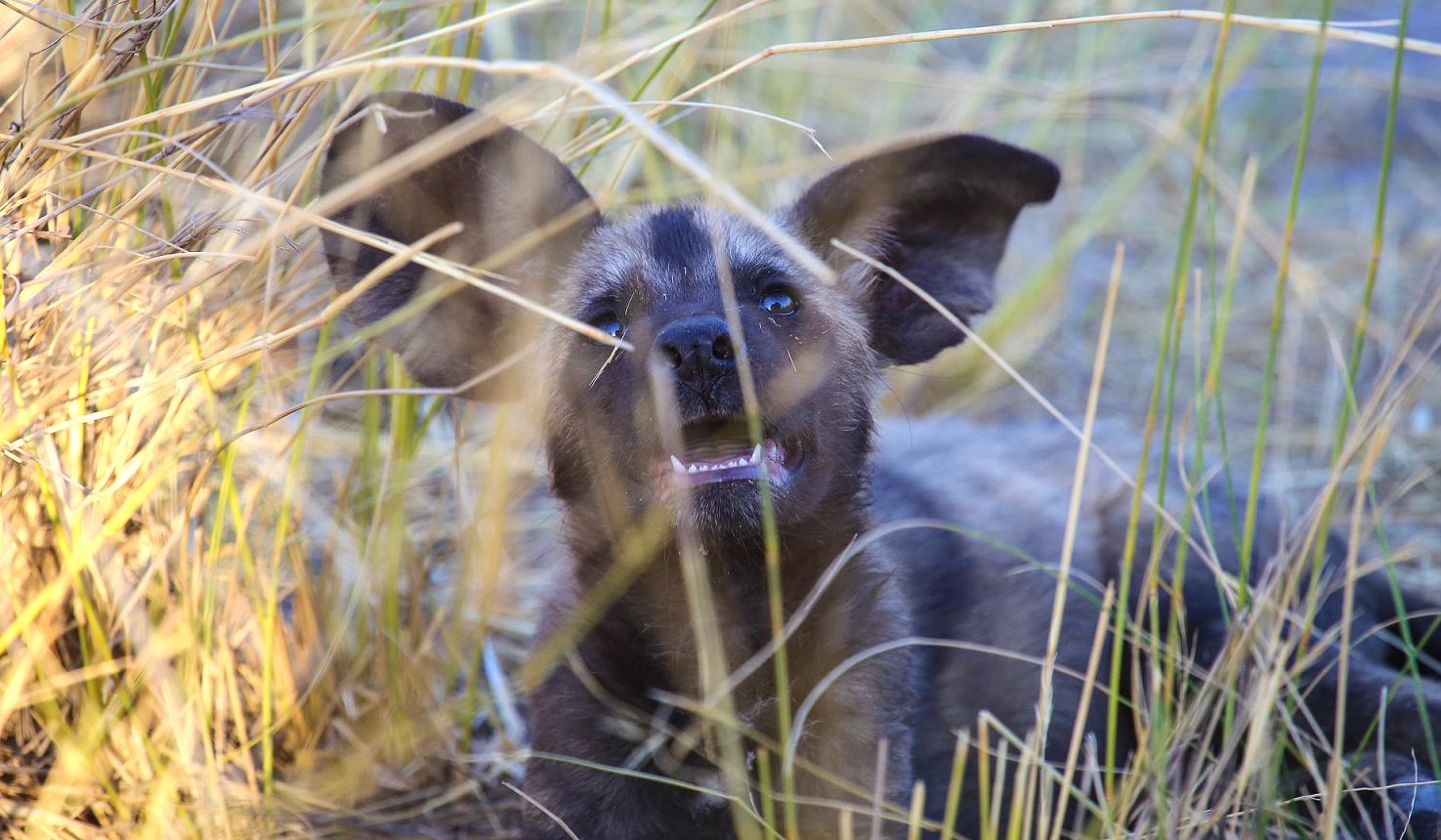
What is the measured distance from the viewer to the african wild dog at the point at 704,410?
2779 mm

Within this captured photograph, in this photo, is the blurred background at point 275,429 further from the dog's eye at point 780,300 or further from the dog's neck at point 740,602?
the dog's neck at point 740,602

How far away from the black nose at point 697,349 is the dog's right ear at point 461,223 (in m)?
→ 0.47

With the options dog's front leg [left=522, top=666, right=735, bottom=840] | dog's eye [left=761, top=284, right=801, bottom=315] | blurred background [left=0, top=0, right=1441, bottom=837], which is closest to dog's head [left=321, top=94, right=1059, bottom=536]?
dog's eye [left=761, top=284, right=801, bottom=315]

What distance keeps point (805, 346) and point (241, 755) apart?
5.38ft

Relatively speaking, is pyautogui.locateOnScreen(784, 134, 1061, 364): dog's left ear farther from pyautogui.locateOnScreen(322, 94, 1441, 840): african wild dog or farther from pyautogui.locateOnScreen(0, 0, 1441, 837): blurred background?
pyautogui.locateOnScreen(0, 0, 1441, 837): blurred background

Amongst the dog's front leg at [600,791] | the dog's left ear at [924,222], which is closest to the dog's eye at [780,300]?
the dog's left ear at [924,222]

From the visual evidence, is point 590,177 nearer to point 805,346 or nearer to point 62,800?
point 805,346

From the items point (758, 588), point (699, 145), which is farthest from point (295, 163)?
point (699, 145)

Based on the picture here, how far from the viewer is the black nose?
2.60m

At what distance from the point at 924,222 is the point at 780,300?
0.52 metres

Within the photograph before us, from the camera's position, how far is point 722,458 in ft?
9.25

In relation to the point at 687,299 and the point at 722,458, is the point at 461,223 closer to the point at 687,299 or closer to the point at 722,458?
the point at 687,299

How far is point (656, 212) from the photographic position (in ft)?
10.9

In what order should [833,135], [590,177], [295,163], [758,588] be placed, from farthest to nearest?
1. [833,135]
2. [590,177]
3. [758,588]
4. [295,163]
